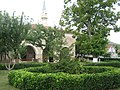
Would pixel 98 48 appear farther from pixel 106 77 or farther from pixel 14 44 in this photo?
pixel 106 77

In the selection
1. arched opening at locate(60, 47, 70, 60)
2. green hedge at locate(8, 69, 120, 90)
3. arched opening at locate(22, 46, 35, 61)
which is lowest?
green hedge at locate(8, 69, 120, 90)

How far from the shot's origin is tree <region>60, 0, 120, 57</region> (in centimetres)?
3278

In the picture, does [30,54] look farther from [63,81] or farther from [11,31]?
[63,81]

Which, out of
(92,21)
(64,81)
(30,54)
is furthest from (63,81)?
(30,54)

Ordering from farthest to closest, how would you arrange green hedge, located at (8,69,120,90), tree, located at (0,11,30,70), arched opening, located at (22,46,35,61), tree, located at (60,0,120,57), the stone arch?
arched opening, located at (22,46,35,61)
the stone arch
tree, located at (60,0,120,57)
tree, located at (0,11,30,70)
green hedge, located at (8,69,120,90)

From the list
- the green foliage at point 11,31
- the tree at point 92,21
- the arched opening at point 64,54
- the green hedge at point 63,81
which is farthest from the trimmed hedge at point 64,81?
the tree at point 92,21

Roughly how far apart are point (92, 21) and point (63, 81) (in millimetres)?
24910

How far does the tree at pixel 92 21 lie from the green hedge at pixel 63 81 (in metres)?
20.2

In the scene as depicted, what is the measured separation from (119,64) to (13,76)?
1809 centimetres

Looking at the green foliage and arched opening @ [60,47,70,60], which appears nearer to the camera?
arched opening @ [60,47,70,60]

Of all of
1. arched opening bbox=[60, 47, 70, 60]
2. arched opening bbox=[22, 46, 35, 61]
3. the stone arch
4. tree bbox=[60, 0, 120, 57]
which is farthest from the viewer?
arched opening bbox=[22, 46, 35, 61]

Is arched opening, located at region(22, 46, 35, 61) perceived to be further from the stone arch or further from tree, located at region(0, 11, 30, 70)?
tree, located at region(0, 11, 30, 70)

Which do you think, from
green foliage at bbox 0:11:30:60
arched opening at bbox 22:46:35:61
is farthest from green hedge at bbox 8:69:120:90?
arched opening at bbox 22:46:35:61

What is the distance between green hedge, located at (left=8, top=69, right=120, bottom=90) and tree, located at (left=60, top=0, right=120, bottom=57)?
797 inches
